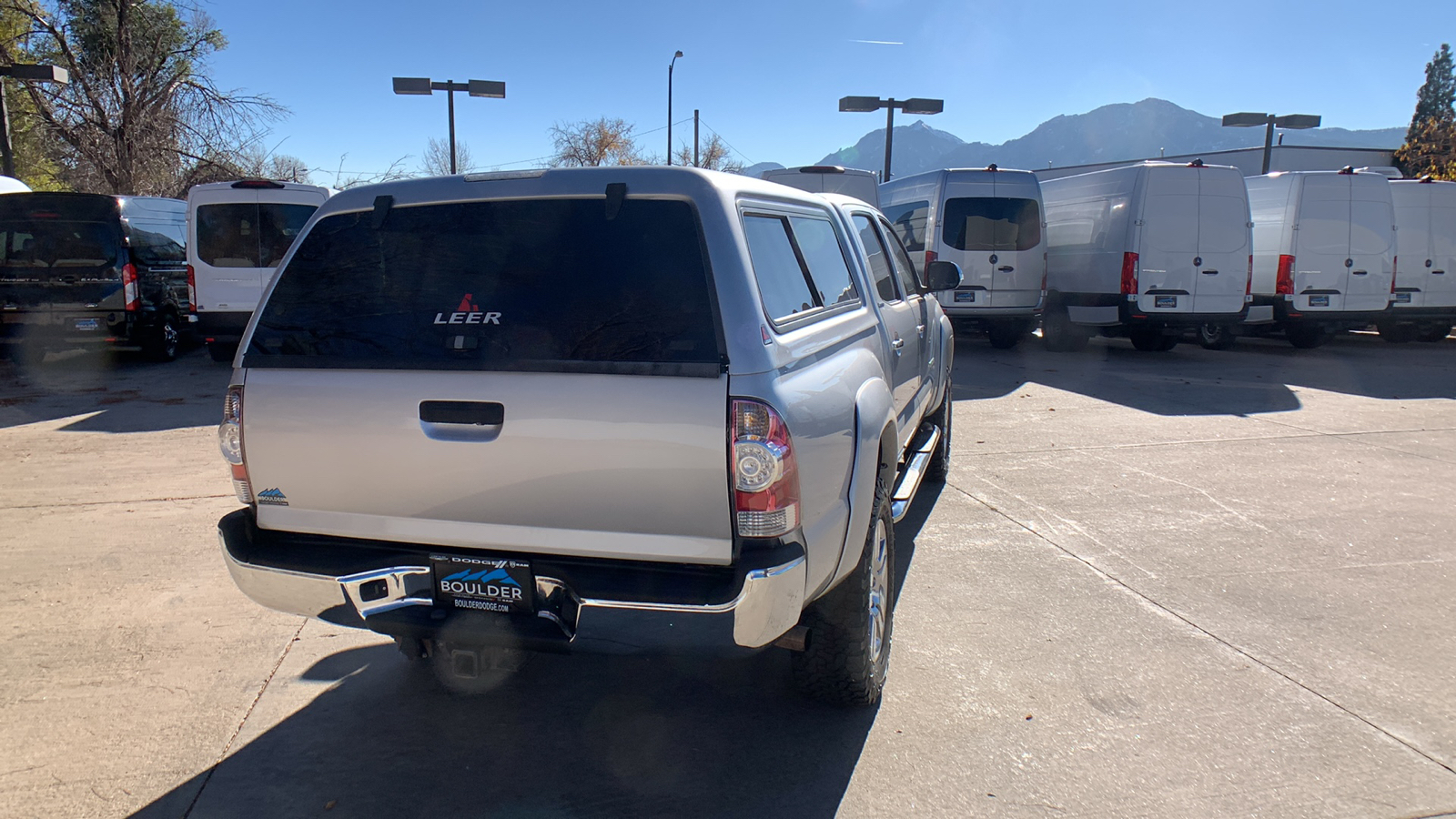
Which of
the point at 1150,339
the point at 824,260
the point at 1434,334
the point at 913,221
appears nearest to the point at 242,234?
the point at 913,221

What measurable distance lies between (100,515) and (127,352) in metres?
10.7

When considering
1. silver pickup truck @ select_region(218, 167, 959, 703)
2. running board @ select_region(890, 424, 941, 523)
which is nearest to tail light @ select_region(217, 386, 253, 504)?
silver pickup truck @ select_region(218, 167, 959, 703)

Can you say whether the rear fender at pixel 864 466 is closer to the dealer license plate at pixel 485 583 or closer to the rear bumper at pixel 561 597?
the rear bumper at pixel 561 597

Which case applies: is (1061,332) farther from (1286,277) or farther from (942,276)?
(942,276)

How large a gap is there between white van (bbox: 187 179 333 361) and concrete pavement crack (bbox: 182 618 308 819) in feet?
30.5

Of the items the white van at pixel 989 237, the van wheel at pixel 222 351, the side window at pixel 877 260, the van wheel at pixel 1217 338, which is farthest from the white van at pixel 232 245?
the van wheel at pixel 1217 338

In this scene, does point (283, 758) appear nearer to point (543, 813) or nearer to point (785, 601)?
point (543, 813)

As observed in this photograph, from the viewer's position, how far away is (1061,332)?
51.4 ft

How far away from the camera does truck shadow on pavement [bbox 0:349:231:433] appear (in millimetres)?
9031

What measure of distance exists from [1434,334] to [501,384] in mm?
19694

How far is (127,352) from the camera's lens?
14.9m

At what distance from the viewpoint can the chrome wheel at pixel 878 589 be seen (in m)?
3.35

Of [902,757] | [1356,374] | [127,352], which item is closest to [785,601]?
[902,757]

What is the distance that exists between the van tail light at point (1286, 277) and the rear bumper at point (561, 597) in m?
14.9
